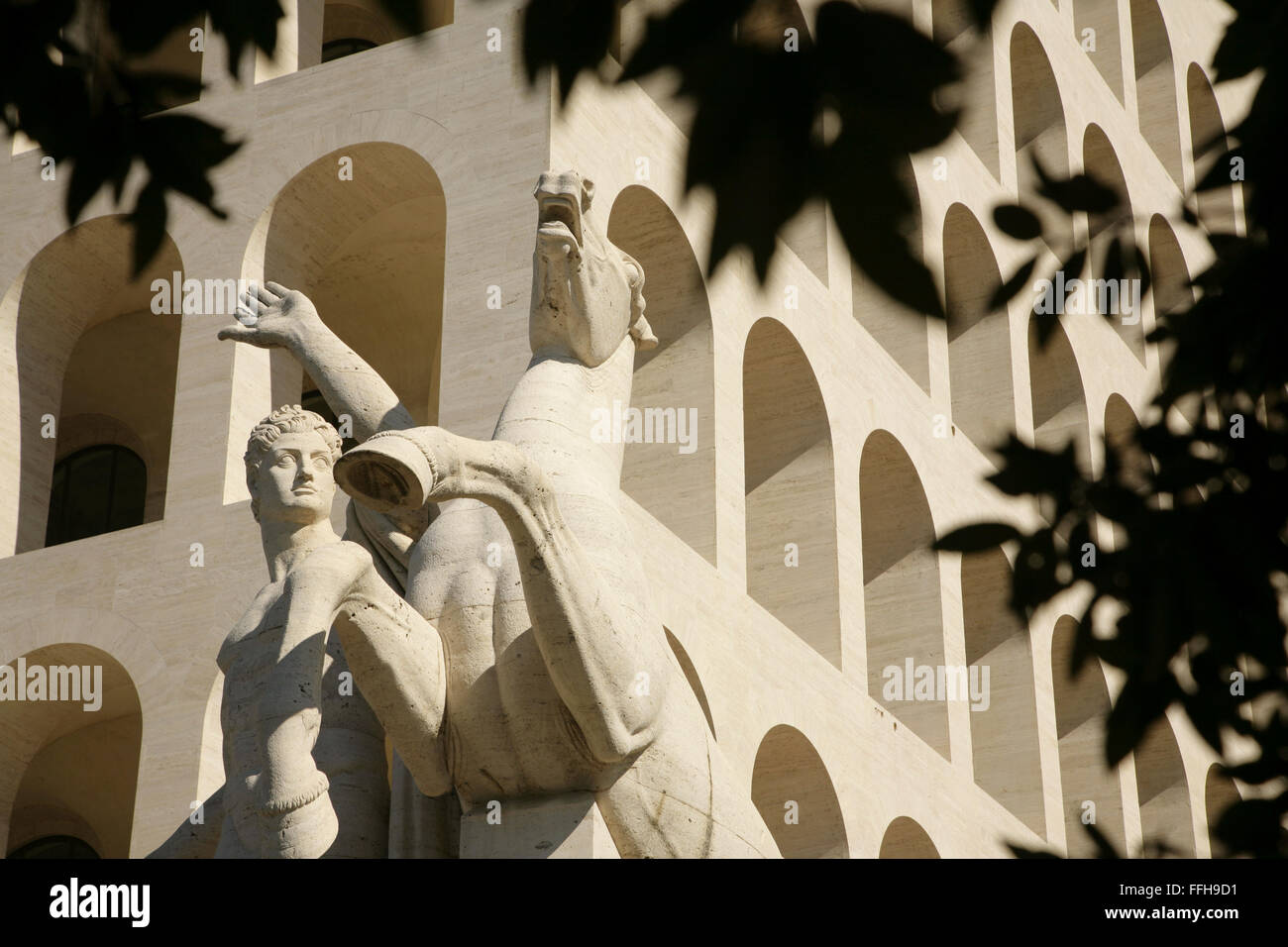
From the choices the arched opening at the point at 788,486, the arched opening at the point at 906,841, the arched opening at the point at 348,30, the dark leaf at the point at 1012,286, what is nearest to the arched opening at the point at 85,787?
the arched opening at the point at 788,486

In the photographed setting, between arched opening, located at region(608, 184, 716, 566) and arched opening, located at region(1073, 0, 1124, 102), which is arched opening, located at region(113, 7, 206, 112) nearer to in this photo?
arched opening, located at region(608, 184, 716, 566)

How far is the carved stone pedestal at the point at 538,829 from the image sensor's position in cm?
713

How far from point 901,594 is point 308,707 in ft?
54.6

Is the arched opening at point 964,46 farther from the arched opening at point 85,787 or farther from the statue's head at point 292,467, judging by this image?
the arched opening at point 85,787

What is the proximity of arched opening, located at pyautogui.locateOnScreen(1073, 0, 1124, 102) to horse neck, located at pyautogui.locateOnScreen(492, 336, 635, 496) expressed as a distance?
82.1 ft

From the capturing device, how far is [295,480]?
8.30 metres

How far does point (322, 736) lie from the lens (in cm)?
770

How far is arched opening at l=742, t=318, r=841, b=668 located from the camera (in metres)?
20.8

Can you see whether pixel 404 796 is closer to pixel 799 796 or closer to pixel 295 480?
pixel 295 480

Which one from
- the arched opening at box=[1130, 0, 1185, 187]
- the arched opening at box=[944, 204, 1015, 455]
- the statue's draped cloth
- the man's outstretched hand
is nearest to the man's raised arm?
the man's outstretched hand
